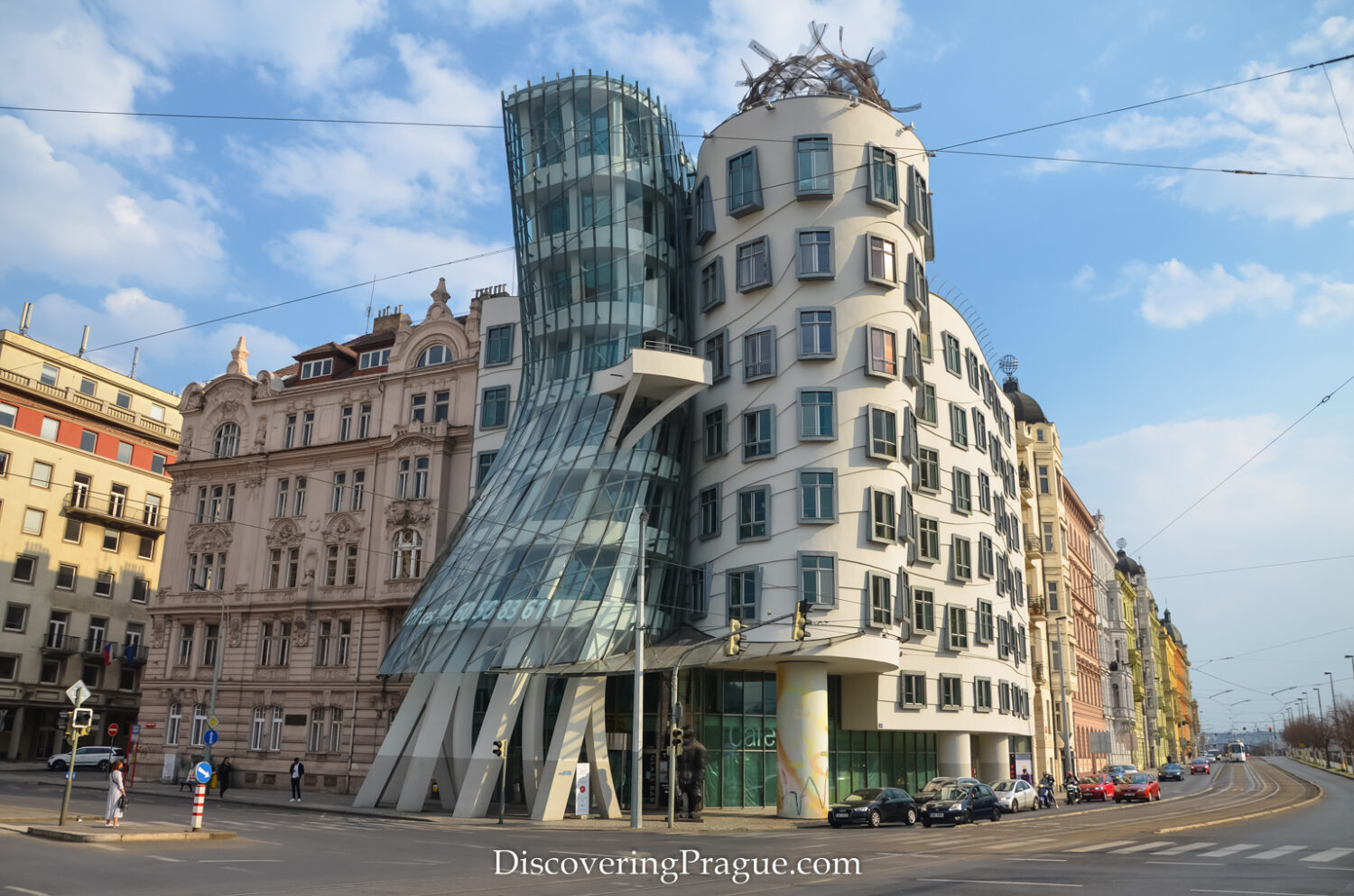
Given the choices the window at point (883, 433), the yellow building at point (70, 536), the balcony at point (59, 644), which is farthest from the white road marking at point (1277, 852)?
the balcony at point (59, 644)

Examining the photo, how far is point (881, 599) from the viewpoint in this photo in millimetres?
38531

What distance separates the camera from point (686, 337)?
46.2 meters

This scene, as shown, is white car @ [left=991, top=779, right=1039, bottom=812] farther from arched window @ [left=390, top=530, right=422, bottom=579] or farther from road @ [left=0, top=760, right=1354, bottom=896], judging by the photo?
arched window @ [left=390, top=530, right=422, bottom=579]

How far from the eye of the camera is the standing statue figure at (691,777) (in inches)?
1342

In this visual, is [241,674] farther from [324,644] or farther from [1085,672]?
[1085,672]

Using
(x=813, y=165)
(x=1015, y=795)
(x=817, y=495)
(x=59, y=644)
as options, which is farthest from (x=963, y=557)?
(x=59, y=644)

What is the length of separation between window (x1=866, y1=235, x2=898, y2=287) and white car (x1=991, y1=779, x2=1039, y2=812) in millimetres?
21180

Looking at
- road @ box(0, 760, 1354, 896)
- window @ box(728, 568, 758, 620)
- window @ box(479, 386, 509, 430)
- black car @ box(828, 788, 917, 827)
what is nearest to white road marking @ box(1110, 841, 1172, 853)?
road @ box(0, 760, 1354, 896)

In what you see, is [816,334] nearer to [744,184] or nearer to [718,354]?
[718,354]

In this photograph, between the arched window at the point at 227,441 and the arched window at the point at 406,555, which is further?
the arched window at the point at 227,441

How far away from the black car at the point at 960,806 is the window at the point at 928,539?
1085 cm

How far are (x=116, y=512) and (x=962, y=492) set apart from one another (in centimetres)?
5547

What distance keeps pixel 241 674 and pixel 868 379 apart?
34225 millimetres

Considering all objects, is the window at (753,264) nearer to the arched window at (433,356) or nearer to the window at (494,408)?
the window at (494,408)
